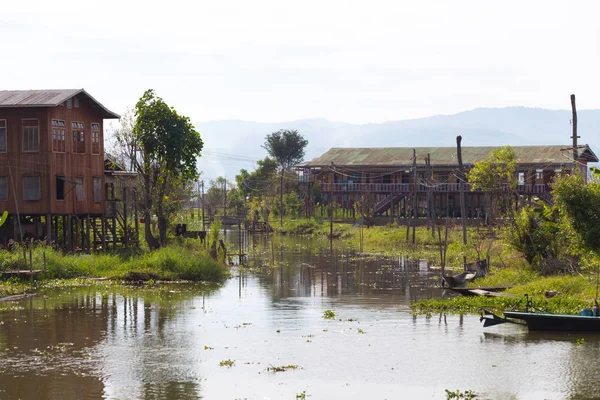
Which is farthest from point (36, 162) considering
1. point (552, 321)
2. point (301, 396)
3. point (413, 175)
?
point (413, 175)

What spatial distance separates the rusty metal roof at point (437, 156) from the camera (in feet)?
235

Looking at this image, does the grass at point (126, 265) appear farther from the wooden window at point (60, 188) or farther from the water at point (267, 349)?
the wooden window at point (60, 188)

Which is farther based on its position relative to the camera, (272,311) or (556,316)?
(272,311)

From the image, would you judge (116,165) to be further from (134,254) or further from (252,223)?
(252,223)

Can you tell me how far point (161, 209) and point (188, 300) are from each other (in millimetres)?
14744

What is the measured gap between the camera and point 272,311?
101ft

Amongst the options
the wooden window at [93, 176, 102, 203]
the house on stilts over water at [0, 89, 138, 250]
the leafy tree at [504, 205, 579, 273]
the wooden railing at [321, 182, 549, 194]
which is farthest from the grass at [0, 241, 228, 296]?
the wooden railing at [321, 182, 549, 194]

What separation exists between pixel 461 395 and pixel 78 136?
30.8 meters

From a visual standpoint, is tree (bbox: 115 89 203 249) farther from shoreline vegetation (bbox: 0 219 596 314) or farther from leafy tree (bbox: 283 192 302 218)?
leafy tree (bbox: 283 192 302 218)

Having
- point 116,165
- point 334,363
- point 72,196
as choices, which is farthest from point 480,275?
point 116,165

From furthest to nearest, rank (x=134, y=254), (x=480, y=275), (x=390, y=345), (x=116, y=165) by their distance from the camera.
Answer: (x=116, y=165)
(x=134, y=254)
(x=480, y=275)
(x=390, y=345)

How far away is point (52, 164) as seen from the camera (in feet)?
138

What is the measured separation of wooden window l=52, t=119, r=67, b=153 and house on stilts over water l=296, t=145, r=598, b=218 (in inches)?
1297

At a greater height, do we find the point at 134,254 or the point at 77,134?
the point at 77,134
